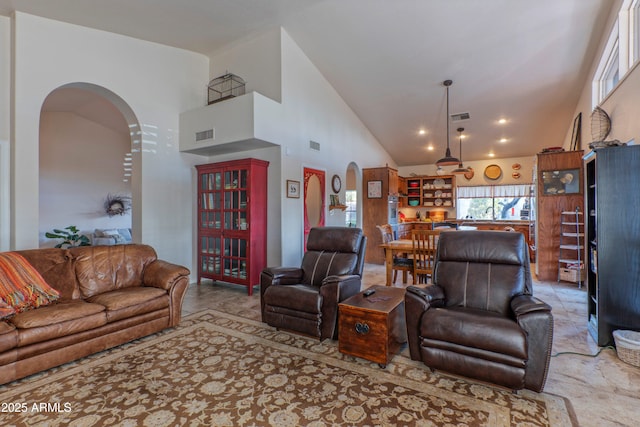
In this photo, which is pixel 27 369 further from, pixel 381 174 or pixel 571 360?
pixel 381 174

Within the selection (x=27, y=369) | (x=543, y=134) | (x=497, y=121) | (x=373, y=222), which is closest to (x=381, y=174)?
(x=373, y=222)

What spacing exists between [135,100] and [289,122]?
224cm

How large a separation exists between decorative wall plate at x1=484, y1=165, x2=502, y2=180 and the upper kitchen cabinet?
6544 millimetres

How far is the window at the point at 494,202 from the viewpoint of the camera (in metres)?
8.32

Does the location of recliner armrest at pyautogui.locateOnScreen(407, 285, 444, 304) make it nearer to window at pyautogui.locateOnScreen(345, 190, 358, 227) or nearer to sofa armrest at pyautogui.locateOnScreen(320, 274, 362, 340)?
sofa armrest at pyautogui.locateOnScreen(320, 274, 362, 340)

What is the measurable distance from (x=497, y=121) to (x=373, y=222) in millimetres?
3358

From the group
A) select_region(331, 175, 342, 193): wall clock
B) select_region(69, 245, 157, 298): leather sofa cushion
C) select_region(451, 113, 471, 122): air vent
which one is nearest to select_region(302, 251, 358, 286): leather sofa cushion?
select_region(69, 245, 157, 298): leather sofa cushion

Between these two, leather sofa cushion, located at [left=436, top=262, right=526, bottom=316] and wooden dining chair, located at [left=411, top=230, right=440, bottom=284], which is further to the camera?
wooden dining chair, located at [left=411, top=230, right=440, bottom=284]

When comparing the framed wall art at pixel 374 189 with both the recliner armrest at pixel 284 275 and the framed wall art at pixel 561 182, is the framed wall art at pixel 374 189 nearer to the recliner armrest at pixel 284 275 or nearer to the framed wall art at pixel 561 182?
the framed wall art at pixel 561 182

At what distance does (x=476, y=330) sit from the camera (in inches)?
83.0

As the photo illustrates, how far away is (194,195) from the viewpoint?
5.31m

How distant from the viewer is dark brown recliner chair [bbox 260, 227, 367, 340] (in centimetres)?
286

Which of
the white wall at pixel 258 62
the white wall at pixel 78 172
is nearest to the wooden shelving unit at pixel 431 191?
the white wall at pixel 258 62

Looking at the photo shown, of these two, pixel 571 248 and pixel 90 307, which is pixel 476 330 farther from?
pixel 571 248
